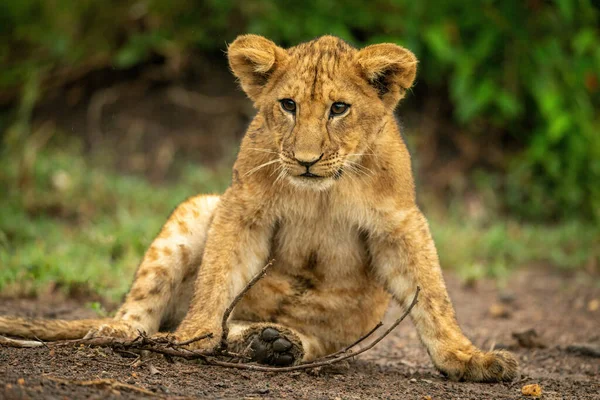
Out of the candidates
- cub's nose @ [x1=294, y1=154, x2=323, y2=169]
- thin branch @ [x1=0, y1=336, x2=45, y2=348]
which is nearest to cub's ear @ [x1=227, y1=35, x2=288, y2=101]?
cub's nose @ [x1=294, y1=154, x2=323, y2=169]

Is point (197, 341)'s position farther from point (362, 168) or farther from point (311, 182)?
point (362, 168)

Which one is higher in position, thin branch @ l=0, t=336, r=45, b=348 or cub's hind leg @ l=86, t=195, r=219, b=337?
cub's hind leg @ l=86, t=195, r=219, b=337

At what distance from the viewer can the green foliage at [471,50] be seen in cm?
1004

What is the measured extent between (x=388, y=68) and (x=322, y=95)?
1.41ft

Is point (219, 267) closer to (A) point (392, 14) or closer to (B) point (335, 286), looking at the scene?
(B) point (335, 286)

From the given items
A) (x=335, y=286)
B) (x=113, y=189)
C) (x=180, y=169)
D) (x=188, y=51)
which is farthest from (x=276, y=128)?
(x=188, y=51)

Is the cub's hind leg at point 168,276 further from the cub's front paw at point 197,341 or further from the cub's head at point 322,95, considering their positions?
the cub's head at point 322,95

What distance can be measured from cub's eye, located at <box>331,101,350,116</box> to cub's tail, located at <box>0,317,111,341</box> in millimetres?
1715

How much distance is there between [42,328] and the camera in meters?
4.58

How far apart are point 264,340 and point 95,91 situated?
760 cm

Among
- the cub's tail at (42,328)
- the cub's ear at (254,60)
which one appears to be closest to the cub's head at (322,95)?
the cub's ear at (254,60)

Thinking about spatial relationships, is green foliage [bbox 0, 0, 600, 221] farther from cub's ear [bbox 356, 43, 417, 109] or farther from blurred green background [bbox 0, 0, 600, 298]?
cub's ear [bbox 356, 43, 417, 109]

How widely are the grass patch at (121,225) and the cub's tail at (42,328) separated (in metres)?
2.14

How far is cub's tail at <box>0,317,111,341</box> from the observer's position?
4.52 metres
